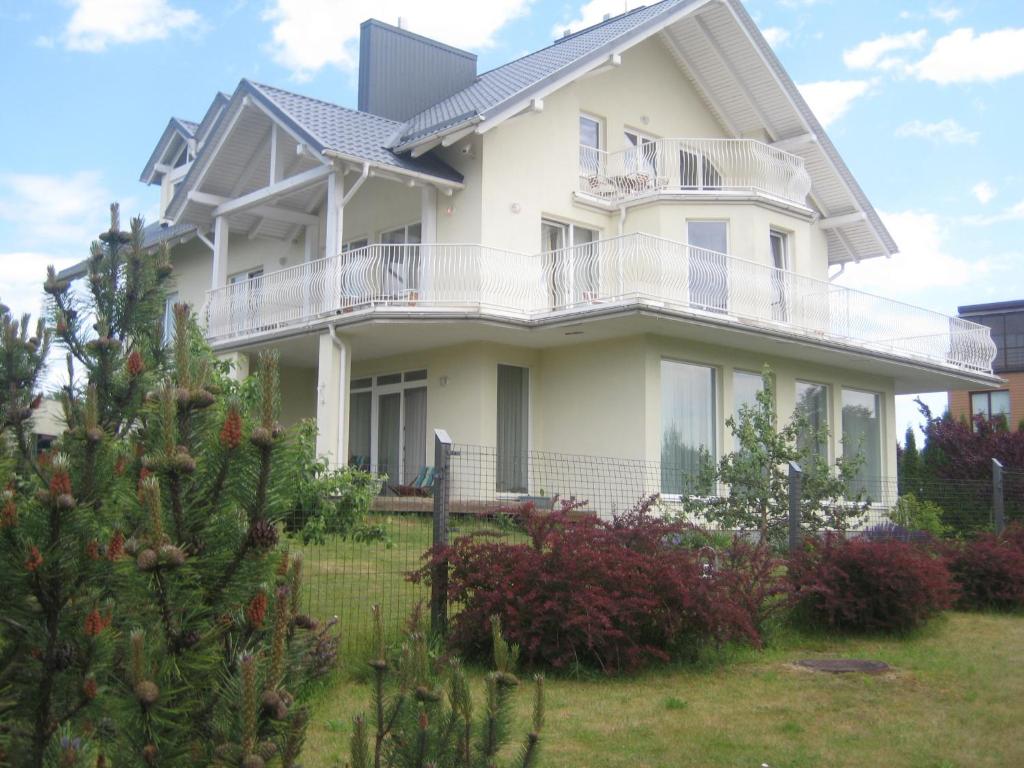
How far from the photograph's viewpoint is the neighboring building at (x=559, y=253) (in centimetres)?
1820

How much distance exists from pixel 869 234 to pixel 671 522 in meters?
17.2

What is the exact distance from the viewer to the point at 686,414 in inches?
747

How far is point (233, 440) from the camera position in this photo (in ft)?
7.94

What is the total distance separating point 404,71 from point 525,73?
3.66m

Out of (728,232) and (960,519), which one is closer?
(960,519)

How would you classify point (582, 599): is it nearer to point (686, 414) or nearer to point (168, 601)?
point (168, 601)

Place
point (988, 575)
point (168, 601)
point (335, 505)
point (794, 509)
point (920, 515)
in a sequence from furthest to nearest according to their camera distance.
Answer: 1. point (920, 515)
2. point (988, 575)
3. point (794, 509)
4. point (335, 505)
5. point (168, 601)

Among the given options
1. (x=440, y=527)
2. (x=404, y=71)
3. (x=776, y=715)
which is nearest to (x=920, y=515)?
(x=440, y=527)

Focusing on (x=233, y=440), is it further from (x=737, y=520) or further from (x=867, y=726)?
(x=737, y=520)

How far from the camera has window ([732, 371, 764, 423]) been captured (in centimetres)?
1961

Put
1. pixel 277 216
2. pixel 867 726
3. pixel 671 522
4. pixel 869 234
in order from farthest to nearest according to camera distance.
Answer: pixel 869 234 < pixel 277 216 < pixel 671 522 < pixel 867 726

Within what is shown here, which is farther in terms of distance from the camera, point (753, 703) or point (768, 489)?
point (768, 489)

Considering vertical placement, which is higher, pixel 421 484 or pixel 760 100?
pixel 760 100

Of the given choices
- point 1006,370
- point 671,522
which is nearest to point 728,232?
point 671,522
